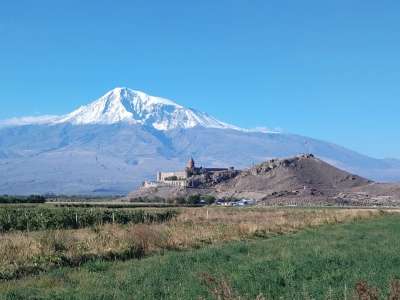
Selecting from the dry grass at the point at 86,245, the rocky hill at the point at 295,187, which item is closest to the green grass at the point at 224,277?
the dry grass at the point at 86,245

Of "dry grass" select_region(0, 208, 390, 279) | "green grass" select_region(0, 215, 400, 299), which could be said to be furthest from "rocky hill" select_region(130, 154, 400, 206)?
"green grass" select_region(0, 215, 400, 299)

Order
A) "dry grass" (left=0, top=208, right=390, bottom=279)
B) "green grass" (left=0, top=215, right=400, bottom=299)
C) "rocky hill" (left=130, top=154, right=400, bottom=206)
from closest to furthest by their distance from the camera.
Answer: "green grass" (left=0, top=215, right=400, bottom=299) < "dry grass" (left=0, top=208, right=390, bottom=279) < "rocky hill" (left=130, top=154, right=400, bottom=206)

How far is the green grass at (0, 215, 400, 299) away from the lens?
1230cm

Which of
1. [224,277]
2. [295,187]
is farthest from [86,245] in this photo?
[295,187]

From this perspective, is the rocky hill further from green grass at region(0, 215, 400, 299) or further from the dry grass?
green grass at region(0, 215, 400, 299)

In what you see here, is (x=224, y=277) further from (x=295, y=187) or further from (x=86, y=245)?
(x=295, y=187)

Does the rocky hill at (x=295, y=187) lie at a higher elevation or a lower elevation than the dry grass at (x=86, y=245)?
higher

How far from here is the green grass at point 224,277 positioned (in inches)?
484

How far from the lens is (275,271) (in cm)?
1512

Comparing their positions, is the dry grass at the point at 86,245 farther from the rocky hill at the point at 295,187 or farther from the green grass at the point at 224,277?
the rocky hill at the point at 295,187

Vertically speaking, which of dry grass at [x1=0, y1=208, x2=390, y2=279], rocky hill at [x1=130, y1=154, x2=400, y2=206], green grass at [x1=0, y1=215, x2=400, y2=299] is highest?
rocky hill at [x1=130, y1=154, x2=400, y2=206]

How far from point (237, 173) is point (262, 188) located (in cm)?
2984

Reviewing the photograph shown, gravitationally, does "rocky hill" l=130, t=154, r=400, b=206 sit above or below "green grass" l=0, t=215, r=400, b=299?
above

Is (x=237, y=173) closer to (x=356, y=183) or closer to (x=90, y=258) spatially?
(x=356, y=183)
